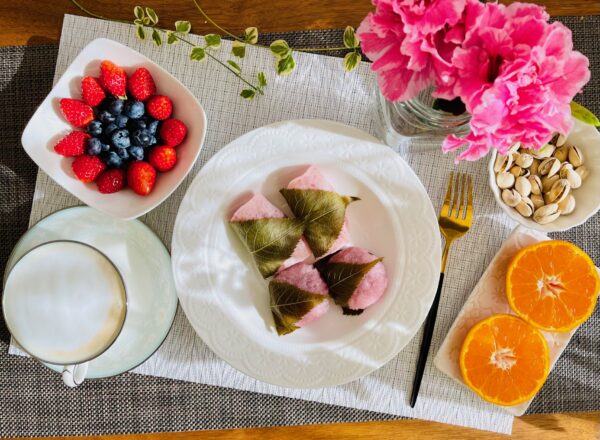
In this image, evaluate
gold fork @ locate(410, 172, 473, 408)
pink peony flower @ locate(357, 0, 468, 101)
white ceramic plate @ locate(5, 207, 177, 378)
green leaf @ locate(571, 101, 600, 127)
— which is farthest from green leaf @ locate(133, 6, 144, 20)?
green leaf @ locate(571, 101, 600, 127)

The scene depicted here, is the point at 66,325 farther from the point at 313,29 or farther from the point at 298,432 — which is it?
the point at 313,29

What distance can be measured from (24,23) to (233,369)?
2.54 ft

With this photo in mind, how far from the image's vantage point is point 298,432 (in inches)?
42.2

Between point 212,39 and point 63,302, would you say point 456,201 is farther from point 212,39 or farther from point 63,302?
point 63,302

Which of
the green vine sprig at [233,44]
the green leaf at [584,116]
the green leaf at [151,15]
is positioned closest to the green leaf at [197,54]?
the green vine sprig at [233,44]

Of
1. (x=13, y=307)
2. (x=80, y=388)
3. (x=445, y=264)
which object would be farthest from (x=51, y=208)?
(x=445, y=264)

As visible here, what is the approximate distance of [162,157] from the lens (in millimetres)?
889

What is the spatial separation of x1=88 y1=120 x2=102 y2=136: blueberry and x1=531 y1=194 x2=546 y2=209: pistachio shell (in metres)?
0.74

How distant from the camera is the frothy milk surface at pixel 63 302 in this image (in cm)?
87

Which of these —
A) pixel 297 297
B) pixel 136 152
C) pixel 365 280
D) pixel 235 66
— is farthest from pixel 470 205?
pixel 136 152

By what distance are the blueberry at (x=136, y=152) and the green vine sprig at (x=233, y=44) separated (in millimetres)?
189

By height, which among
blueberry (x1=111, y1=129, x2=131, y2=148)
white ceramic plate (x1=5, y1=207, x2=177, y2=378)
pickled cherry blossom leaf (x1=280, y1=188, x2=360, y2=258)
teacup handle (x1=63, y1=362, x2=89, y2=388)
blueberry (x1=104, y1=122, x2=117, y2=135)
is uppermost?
blueberry (x1=104, y1=122, x2=117, y2=135)

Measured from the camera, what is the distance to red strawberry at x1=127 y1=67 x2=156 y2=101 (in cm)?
90

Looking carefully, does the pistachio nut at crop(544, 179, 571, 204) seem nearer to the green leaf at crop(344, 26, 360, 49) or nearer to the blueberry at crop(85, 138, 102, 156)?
the green leaf at crop(344, 26, 360, 49)
